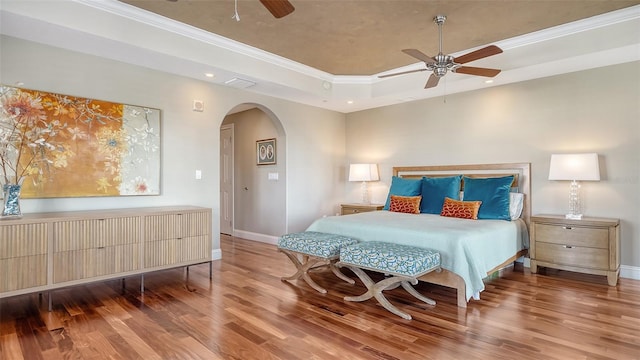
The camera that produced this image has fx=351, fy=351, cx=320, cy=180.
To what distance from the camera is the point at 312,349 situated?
2236 mm

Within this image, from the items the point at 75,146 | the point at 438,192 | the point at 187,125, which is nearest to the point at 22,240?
the point at 75,146

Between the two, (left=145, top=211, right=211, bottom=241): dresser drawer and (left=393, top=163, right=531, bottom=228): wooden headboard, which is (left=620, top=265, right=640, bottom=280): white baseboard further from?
(left=145, top=211, right=211, bottom=241): dresser drawer

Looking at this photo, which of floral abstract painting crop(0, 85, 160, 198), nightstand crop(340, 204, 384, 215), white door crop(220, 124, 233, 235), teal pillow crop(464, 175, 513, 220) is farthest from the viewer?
white door crop(220, 124, 233, 235)

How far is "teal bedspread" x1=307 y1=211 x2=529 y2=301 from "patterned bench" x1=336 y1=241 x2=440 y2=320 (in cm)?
17

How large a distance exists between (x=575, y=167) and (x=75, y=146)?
5.23 metres

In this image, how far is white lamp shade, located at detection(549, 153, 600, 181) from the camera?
3.75 meters

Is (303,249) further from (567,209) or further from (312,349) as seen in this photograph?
(567,209)

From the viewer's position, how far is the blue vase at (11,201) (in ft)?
9.43

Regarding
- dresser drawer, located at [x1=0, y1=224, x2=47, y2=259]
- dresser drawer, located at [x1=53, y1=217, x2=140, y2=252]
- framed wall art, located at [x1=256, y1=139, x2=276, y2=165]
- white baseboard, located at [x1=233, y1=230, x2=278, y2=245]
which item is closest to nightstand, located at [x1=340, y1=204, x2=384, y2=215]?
white baseboard, located at [x1=233, y1=230, x2=278, y2=245]

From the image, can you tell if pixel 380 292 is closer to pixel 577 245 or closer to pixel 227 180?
pixel 577 245

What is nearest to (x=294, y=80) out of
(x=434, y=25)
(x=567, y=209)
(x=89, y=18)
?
(x=434, y=25)

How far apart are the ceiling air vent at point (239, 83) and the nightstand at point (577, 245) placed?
3.85 meters

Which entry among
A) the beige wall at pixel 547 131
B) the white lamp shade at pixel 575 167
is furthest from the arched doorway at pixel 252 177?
the white lamp shade at pixel 575 167

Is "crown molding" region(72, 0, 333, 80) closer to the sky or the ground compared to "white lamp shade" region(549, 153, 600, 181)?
closer to the sky
